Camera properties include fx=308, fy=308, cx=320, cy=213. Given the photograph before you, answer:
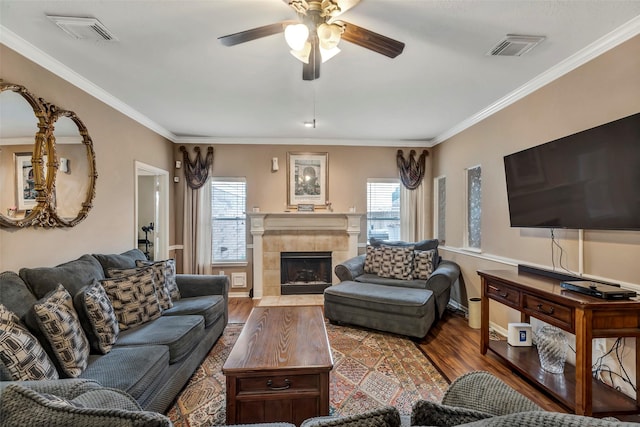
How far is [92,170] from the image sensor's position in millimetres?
2988

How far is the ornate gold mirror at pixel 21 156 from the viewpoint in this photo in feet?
6.95

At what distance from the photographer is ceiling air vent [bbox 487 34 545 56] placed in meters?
2.17

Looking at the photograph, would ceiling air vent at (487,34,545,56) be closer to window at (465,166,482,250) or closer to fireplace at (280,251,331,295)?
window at (465,166,482,250)

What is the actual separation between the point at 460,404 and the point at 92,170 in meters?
3.48

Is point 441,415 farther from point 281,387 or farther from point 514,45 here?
point 514,45

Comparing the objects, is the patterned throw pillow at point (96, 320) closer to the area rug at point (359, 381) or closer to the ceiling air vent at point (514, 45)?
the area rug at point (359, 381)

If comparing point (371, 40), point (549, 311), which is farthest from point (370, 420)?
point (549, 311)

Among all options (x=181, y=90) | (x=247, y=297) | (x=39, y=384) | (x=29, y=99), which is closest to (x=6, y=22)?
(x=29, y=99)

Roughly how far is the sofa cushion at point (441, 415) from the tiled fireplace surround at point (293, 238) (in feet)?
14.0

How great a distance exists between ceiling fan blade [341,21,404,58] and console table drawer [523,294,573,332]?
198cm

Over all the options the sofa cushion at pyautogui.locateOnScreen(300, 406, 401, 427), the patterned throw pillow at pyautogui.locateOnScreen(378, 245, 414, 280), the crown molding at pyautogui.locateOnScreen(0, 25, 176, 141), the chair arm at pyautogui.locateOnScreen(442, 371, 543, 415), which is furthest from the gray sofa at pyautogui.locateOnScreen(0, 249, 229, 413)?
the patterned throw pillow at pyautogui.locateOnScreen(378, 245, 414, 280)

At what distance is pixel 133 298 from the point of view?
2441mm

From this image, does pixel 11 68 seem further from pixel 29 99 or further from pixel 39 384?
pixel 39 384

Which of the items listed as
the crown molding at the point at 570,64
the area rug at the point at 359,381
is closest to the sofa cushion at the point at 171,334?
the area rug at the point at 359,381
